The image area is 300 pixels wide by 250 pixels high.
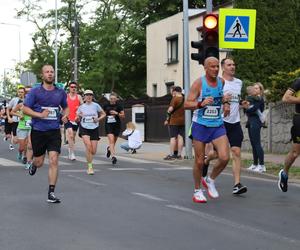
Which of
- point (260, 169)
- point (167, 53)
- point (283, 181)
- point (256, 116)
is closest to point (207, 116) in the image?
point (283, 181)

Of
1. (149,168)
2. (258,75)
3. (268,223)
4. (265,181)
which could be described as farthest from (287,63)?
(268,223)

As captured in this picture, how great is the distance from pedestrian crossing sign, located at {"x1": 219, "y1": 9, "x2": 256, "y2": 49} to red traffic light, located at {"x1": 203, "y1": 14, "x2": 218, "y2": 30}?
114mm

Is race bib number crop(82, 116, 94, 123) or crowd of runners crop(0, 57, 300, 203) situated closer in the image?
crowd of runners crop(0, 57, 300, 203)

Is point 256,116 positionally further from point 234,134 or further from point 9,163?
point 9,163

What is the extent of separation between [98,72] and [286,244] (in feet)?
146

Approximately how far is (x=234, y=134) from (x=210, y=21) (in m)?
4.85

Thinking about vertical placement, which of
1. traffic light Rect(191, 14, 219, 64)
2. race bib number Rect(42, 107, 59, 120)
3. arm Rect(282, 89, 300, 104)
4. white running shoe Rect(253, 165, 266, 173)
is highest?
traffic light Rect(191, 14, 219, 64)

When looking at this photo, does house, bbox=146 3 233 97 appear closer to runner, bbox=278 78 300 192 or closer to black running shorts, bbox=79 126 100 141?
black running shorts, bbox=79 126 100 141

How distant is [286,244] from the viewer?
6.27 metres

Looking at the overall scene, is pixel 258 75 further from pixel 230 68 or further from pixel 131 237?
pixel 131 237

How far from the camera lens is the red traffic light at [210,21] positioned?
14.0 m

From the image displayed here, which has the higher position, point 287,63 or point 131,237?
point 287,63

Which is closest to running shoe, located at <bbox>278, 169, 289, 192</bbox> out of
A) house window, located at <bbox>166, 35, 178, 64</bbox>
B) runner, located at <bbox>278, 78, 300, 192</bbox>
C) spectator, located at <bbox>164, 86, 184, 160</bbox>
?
runner, located at <bbox>278, 78, 300, 192</bbox>

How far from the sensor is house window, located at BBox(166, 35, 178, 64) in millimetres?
36500
